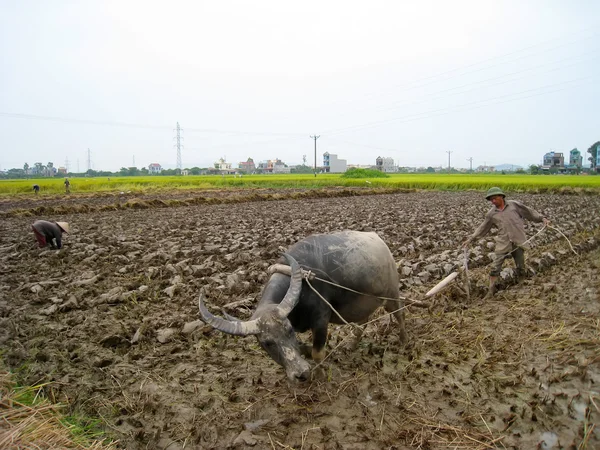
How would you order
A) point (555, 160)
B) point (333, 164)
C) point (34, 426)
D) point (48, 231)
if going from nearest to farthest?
point (34, 426) → point (48, 231) → point (555, 160) → point (333, 164)

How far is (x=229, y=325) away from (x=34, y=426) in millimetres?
1598

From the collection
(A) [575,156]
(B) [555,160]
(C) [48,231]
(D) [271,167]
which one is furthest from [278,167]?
(C) [48,231]

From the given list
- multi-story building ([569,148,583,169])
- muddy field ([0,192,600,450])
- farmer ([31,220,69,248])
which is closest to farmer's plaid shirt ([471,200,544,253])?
muddy field ([0,192,600,450])

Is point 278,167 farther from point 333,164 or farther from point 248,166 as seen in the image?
point 333,164

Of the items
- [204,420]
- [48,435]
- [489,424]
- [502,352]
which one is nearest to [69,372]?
[48,435]

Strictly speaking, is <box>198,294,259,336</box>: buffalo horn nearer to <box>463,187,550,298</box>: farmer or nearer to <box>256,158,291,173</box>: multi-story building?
<box>463,187,550,298</box>: farmer

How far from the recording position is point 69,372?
4.41 m

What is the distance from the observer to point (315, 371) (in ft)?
13.9

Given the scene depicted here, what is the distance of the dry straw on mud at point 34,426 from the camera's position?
9.29 ft

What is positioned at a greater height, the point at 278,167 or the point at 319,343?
the point at 278,167

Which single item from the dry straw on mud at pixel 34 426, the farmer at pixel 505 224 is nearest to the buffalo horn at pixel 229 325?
the dry straw on mud at pixel 34 426

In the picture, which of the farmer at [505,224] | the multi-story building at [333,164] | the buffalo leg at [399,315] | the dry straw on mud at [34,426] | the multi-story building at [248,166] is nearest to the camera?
the dry straw on mud at [34,426]

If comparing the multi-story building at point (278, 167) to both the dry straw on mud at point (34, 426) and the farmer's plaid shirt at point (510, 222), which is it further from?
the dry straw on mud at point (34, 426)

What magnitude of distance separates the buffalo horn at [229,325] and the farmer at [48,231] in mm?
8373
